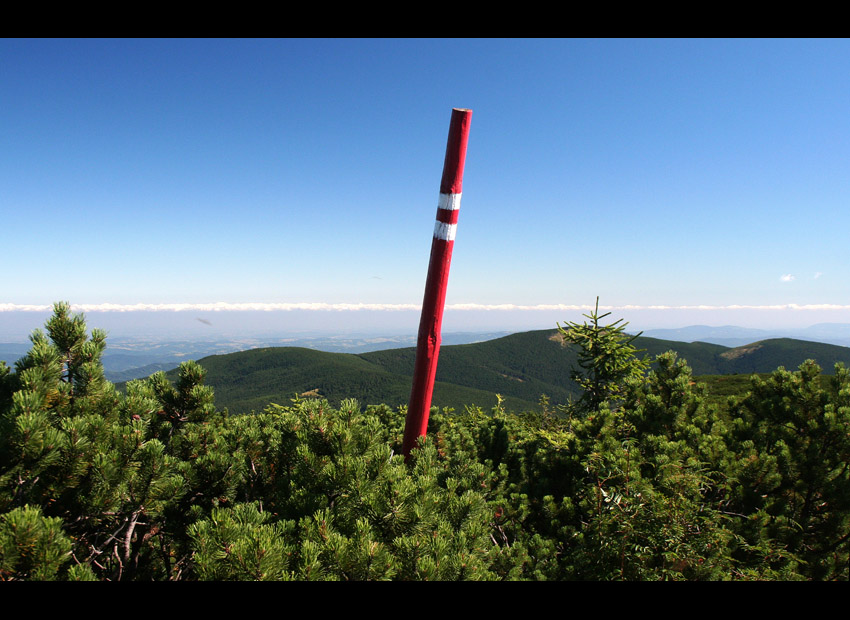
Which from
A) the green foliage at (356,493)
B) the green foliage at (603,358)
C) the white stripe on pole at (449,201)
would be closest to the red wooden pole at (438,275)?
the white stripe on pole at (449,201)

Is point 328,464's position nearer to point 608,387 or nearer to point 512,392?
point 608,387

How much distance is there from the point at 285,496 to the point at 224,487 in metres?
0.69

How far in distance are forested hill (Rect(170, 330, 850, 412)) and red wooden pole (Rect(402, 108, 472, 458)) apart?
4491 inches

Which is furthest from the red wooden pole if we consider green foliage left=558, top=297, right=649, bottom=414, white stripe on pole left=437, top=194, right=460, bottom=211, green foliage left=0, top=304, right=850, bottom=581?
green foliage left=558, top=297, right=649, bottom=414

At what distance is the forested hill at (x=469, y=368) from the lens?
441 feet

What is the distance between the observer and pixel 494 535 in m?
4.70

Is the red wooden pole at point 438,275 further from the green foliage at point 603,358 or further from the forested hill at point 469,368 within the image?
the forested hill at point 469,368

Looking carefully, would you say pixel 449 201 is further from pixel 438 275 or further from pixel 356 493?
pixel 356 493

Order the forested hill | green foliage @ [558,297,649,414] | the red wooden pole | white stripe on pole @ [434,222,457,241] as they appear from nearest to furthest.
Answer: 1. the red wooden pole
2. white stripe on pole @ [434,222,457,241]
3. green foliage @ [558,297,649,414]
4. the forested hill

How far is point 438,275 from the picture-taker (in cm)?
414

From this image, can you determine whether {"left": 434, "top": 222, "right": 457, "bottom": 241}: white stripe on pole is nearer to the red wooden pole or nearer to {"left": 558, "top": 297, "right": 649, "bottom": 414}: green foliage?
the red wooden pole

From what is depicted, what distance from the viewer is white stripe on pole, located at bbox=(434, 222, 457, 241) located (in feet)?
13.2

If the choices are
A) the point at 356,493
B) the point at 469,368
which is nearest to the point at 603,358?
the point at 356,493
